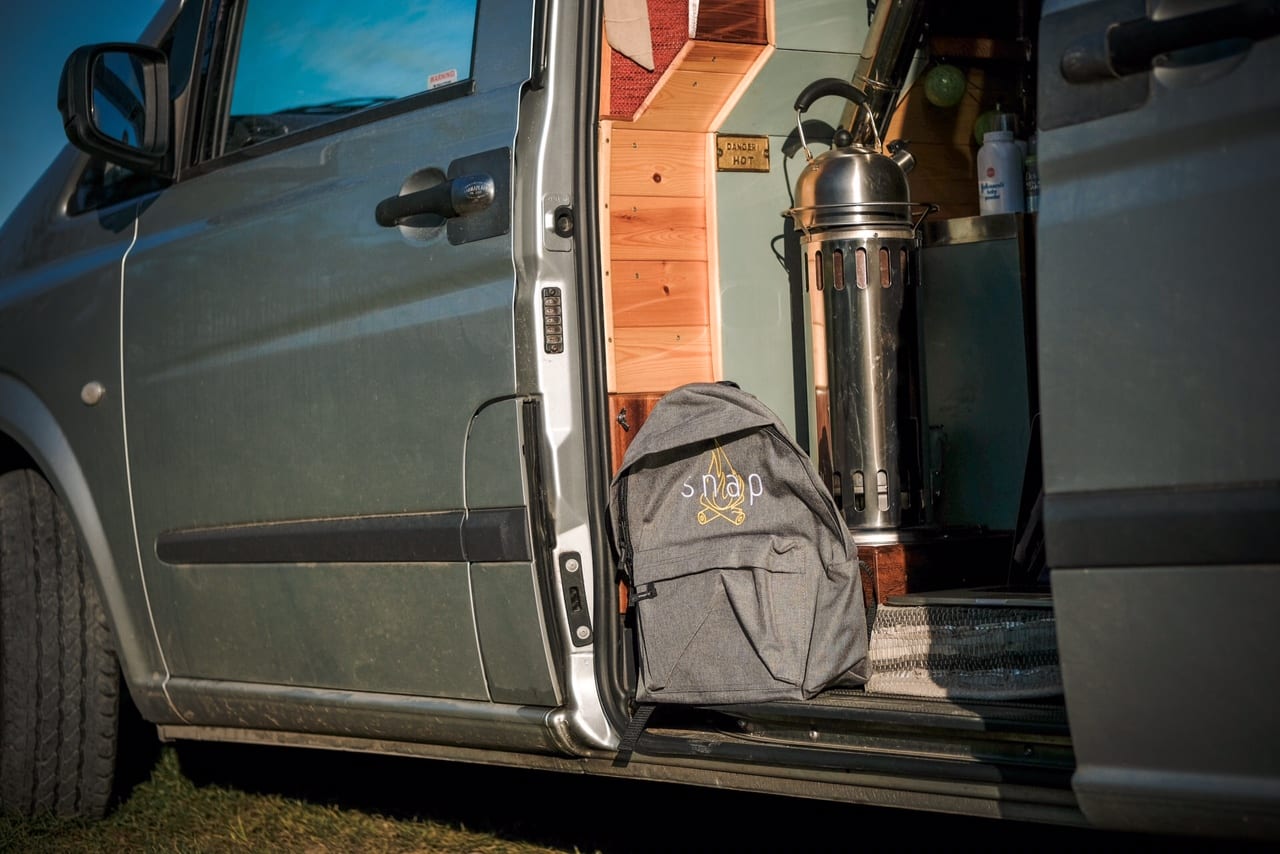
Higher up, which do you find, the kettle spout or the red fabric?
the red fabric

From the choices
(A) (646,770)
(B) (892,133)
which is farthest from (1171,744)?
(B) (892,133)

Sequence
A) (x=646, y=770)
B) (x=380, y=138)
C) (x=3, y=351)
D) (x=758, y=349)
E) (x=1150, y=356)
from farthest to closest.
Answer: (x=3, y=351) < (x=758, y=349) < (x=380, y=138) < (x=646, y=770) < (x=1150, y=356)

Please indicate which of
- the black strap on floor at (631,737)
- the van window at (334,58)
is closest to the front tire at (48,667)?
the van window at (334,58)

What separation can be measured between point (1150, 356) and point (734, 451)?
104 cm

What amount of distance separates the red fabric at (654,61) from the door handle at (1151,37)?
1267mm

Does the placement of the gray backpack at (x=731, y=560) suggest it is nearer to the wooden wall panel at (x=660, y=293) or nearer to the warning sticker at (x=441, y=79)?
the wooden wall panel at (x=660, y=293)

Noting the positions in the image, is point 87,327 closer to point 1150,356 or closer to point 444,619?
point 444,619

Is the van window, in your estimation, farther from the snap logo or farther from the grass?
the grass

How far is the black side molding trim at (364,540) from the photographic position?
249 centimetres

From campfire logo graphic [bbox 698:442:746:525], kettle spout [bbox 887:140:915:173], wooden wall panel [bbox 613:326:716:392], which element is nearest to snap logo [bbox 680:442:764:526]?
campfire logo graphic [bbox 698:442:746:525]

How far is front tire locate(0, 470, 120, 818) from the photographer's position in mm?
3488

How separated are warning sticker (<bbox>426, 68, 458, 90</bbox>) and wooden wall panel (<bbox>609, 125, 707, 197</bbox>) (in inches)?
16.5

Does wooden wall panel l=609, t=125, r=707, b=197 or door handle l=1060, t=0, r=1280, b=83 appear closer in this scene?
door handle l=1060, t=0, r=1280, b=83

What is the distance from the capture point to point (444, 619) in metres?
2.61
